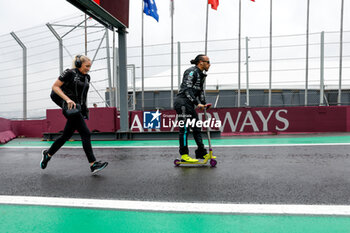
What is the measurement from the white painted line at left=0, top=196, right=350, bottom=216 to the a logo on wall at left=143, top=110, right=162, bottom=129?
682 cm

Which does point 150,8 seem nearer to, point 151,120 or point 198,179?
point 151,120

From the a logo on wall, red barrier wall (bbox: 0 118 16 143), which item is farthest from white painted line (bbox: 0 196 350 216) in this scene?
red barrier wall (bbox: 0 118 16 143)

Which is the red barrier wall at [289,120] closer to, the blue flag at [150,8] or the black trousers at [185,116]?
the blue flag at [150,8]

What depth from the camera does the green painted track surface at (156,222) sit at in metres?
1.96

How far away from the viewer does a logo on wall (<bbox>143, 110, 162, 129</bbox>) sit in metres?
9.48

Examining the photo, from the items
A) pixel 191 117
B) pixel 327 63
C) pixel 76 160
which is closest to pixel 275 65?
pixel 327 63

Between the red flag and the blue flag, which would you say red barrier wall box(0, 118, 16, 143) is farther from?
the red flag

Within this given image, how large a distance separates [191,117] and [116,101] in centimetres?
704

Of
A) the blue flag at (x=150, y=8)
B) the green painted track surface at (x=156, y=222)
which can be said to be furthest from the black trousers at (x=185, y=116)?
the blue flag at (x=150, y=8)

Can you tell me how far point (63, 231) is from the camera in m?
1.98

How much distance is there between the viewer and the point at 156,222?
2.10 meters

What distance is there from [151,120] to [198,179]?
248 inches

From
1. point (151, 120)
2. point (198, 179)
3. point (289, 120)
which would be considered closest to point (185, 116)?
point (198, 179)

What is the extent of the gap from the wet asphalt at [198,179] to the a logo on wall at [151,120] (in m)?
4.46
